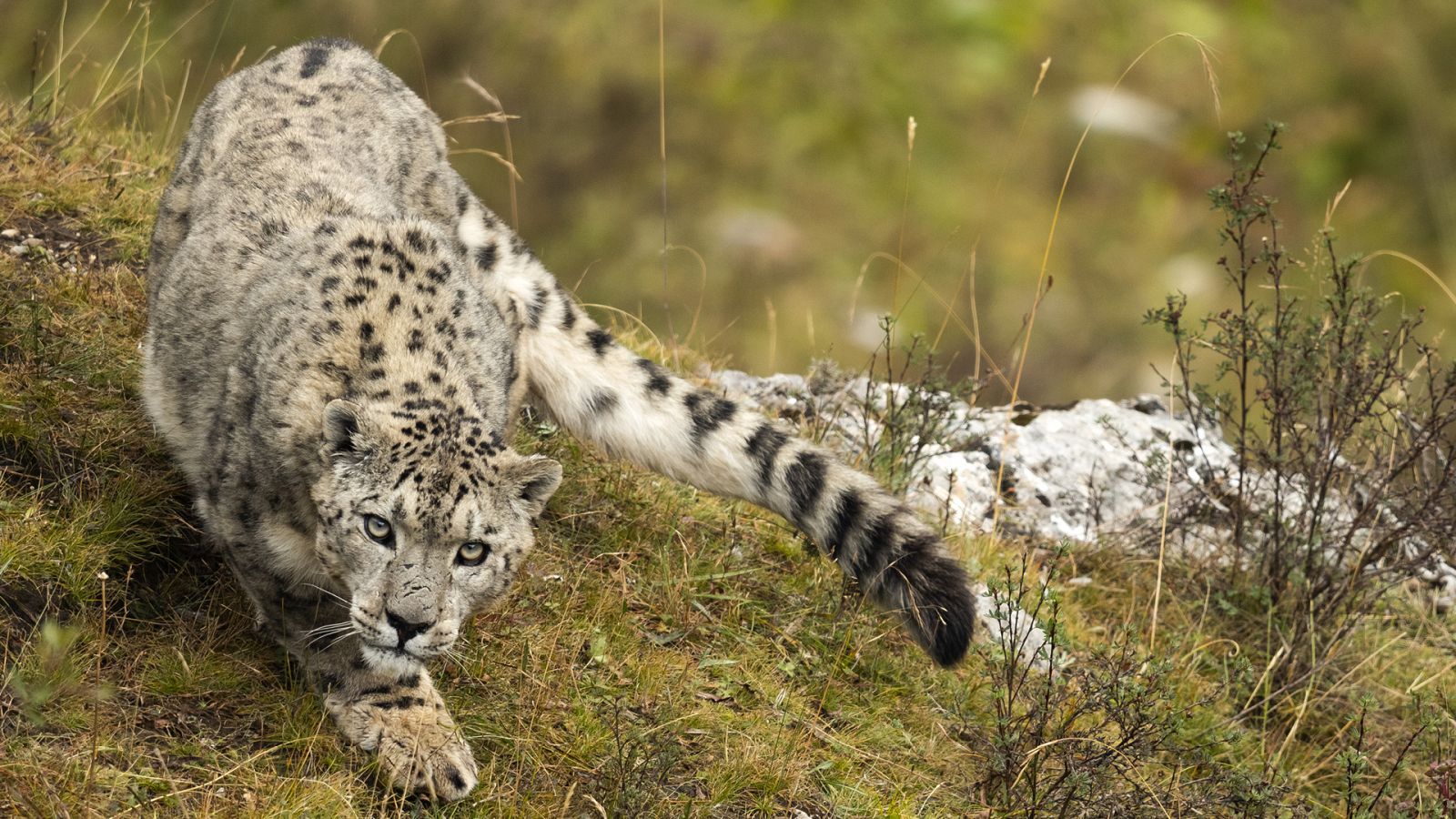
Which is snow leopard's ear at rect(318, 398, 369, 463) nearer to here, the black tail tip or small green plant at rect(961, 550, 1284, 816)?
the black tail tip

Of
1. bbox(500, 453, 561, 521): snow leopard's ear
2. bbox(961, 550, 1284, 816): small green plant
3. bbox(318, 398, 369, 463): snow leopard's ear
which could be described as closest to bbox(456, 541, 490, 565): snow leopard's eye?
bbox(500, 453, 561, 521): snow leopard's ear

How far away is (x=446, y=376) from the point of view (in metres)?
3.70

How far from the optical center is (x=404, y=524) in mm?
3344

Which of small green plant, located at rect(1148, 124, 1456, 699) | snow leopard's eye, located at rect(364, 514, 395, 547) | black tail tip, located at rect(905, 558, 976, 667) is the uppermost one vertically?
small green plant, located at rect(1148, 124, 1456, 699)

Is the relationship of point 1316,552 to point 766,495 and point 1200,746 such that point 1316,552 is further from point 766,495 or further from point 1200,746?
point 766,495

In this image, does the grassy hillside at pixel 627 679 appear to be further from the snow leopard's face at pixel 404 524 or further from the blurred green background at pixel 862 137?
the blurred green background at pixel 862 137

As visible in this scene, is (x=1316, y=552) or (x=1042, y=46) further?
(x=1042, y=46)

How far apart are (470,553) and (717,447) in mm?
1235

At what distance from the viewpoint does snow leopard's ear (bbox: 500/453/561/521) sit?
3518mm

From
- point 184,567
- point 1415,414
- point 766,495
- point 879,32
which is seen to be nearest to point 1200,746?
point 766,495

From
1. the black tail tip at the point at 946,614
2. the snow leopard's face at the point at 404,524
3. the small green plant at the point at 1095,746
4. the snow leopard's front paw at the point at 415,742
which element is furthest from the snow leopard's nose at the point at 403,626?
the small green plant at the point at 1095,746

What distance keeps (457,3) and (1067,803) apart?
507 centimetres

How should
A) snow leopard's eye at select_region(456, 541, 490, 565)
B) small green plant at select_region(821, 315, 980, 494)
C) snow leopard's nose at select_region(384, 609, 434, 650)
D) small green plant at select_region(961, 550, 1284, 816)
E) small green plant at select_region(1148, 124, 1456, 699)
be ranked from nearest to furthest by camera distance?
snow leopard's nose at select_region(384, 609, 434, 650) < snow leopard's eye at select_region(456, 541, 490, 565) < small green plant at select_region(961, 550, 1284, 816) < small green plant at select_region(1148, 124, 1456, 699) < small green plant at select_region(821, 315, 980, 494)

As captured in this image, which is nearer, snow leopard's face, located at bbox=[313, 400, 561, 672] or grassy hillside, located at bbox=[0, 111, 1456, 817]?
snow leopard's face, located at bbox=[313, 400, 561, 672]
